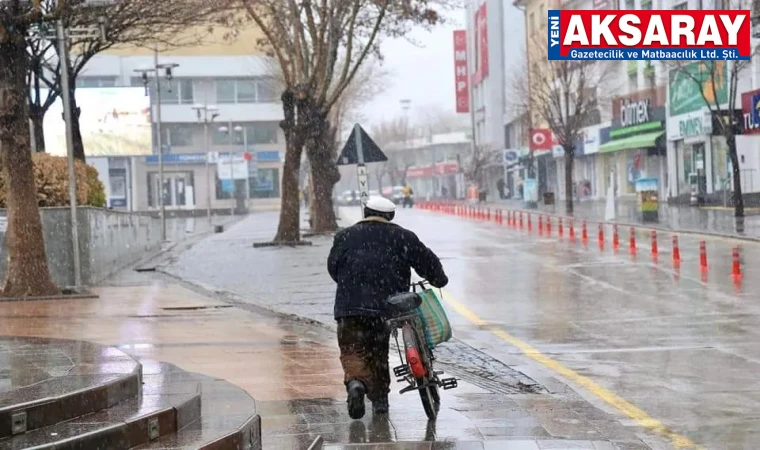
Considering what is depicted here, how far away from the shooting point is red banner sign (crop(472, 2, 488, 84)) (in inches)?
4072

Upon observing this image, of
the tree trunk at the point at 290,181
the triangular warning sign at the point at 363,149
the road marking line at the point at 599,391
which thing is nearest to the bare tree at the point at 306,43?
the tree trunk at the point at 290,181

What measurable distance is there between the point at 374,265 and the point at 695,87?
147ft

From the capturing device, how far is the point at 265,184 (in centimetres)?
9469

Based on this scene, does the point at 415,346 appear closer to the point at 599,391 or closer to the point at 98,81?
the point at 599,391

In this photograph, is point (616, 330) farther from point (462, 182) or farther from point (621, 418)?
point (462, 182)

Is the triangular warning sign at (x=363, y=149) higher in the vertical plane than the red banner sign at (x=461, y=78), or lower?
lower

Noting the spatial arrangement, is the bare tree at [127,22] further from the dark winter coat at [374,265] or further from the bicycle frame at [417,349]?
the bicycle frame at [417,349]

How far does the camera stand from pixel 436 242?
1335 inches

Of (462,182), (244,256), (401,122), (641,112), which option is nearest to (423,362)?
(244,256)

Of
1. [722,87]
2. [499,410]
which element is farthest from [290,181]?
[499,410]

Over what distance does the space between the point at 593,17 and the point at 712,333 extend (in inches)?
1478

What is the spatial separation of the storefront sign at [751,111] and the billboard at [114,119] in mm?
28779

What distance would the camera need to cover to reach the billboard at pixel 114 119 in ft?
198

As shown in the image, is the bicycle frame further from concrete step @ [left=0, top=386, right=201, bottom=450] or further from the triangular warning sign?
the triangular warning sign
